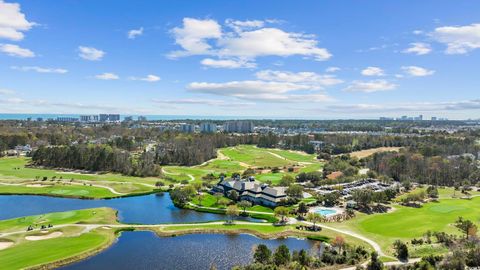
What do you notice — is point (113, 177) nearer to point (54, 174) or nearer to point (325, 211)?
point (54, 174)

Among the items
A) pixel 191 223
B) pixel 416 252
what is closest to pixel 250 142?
pixel 191 223

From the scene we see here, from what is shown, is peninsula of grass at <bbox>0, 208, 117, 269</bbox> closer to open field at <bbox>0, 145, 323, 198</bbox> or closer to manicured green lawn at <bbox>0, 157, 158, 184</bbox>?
open field at <bbox>0, 145, 323, 198</bbox>

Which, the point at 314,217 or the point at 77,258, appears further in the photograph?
the point at 314,217

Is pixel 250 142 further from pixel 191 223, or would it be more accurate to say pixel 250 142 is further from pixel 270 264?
pixel 270 264

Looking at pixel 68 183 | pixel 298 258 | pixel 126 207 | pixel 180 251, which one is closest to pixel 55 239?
pixel 180 251

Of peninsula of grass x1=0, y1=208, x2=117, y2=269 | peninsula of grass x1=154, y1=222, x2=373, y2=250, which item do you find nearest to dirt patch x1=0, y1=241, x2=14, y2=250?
peninsula of grass x1=0, y1=208, x2=117, y2=269
